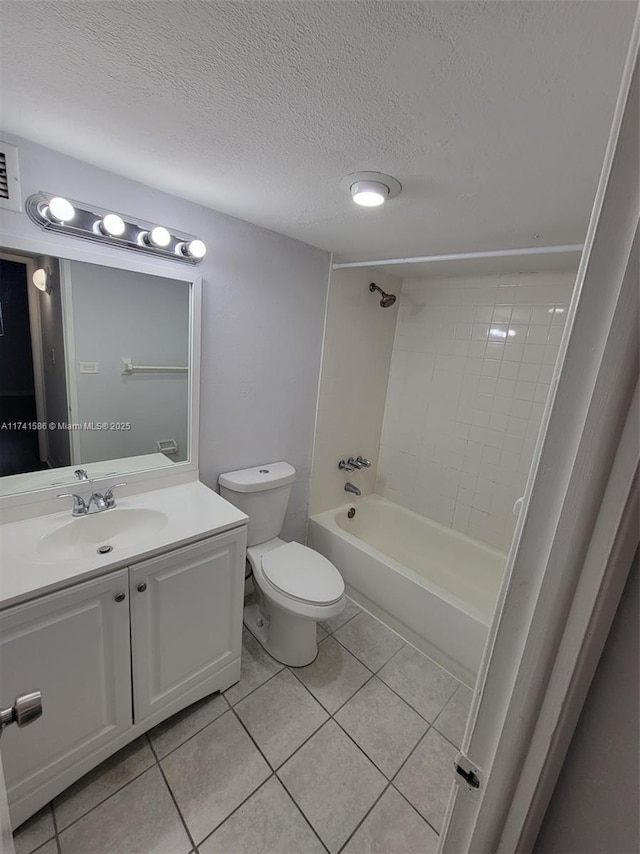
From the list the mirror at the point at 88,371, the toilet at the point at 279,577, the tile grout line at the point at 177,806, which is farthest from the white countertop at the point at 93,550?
the tile grout line at the point at 177,806

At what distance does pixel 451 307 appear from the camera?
2449mm

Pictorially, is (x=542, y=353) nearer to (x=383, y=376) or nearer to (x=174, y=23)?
(x=383, y=376)

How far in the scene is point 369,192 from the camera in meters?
1.22

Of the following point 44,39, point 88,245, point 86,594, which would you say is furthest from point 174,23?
point 86,594

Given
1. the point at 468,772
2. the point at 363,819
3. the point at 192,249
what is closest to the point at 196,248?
the point at 192,249

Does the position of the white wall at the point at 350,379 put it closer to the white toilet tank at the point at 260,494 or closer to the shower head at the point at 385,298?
the shower head at the point at 385,298

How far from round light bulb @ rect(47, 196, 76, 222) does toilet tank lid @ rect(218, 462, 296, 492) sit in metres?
1.25

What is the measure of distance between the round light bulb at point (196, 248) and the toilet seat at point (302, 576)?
1.49 m

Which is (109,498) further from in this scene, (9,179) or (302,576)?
(9,179)

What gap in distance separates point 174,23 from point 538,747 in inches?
50.7

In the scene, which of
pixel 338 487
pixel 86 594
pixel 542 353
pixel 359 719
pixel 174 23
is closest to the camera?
pixel 174 23

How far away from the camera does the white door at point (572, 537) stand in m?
0.32

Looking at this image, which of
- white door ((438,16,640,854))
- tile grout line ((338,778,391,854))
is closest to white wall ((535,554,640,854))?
white door ((438,16,640,854))

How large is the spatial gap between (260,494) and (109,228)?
1.35m
